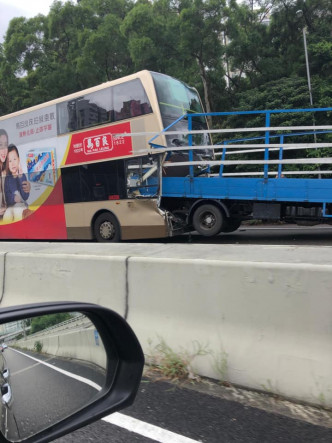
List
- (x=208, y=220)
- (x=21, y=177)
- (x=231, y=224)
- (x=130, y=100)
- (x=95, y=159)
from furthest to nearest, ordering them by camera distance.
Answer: (x=21, y=177) < (x=95, y=159) < (x=231, y=224) < (x=130, y=100) < (x=208, y=220)

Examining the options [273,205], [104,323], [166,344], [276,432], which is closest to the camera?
[104,323]

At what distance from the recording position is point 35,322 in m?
1.61

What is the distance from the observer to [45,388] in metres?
1.63

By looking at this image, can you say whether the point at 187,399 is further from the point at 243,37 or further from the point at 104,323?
the point at 243,37

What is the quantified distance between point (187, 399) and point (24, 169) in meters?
10.6

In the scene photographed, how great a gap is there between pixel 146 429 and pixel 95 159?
860 centimetres

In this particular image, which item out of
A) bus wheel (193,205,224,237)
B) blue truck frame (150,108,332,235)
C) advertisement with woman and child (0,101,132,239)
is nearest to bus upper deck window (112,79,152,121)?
advertisement with woman and child (0,101,132,239)

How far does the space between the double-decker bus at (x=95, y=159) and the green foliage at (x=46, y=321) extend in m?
7.89

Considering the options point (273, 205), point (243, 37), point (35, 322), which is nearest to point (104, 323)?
point (35, 322)

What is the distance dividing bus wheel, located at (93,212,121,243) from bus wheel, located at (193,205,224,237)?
2096 mm

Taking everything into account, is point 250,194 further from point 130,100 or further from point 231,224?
point 130,100

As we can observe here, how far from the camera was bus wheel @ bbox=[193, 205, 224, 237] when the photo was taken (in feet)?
31.0

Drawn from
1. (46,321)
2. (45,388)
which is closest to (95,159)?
(46,321)

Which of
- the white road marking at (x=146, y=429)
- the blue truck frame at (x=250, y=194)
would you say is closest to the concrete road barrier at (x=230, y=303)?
the white road marking at (x=146, y=429)
